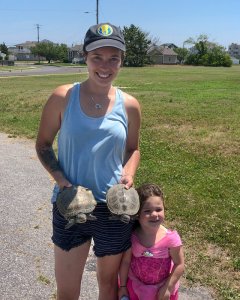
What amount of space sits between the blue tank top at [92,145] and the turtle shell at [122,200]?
107 millimetres

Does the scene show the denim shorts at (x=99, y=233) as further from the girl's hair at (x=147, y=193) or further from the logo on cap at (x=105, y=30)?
the logo on cap at (x=105, y=30)

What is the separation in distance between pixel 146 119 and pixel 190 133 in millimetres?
2257

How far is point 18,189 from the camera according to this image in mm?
6355

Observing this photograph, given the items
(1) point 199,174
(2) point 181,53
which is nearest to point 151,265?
(1) point 199,174

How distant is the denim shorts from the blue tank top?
0.13 metres

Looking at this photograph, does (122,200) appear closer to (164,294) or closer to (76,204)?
(76,204)

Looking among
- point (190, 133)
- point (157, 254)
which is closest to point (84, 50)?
point (157, 254)

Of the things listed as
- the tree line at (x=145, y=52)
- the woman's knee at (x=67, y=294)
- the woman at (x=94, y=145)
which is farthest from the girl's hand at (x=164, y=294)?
the tree line at (x=145, y=52)

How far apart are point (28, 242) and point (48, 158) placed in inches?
89.1

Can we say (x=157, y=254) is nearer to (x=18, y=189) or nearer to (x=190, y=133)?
(x=18, y=189)

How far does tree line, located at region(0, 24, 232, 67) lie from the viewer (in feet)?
255

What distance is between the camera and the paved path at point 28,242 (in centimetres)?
362

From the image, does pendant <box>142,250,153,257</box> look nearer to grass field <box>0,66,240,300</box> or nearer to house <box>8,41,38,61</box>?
grass field <box>0,66,240,300</box>

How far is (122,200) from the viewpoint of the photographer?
231 cm
